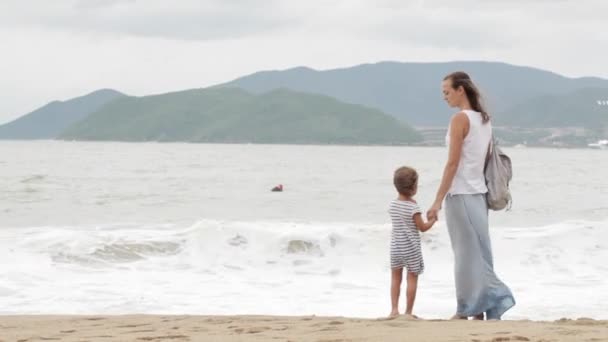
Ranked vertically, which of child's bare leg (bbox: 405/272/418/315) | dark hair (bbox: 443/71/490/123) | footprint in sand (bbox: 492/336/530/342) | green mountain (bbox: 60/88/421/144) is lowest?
footprint in sand (bbox: 492/336/530/342)

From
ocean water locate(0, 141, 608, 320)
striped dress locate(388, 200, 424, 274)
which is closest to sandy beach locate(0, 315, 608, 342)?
striped dress locate(388, 200, 424, 274)

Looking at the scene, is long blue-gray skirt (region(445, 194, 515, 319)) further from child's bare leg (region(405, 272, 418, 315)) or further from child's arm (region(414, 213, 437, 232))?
child's bare leg (region(405, 272, 418, 315))

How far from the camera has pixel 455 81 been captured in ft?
19.1

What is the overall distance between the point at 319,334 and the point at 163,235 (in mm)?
9134

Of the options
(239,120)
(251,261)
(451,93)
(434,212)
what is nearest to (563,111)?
(239,120)

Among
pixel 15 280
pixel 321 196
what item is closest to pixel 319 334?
pixel 15 280

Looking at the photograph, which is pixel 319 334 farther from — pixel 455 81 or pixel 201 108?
pixel 201 108

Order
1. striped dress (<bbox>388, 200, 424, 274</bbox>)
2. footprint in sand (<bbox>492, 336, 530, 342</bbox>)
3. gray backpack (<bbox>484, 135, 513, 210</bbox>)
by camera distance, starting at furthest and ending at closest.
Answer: striped dress (<bbox>388, 200, 424, 274</bbox>) < gray backpack (<bbox>484, 135, 513, 210</bbox>) < footprint in sand (<bbox>492, 336, 530, 342</bbox>)

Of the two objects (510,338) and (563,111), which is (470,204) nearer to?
(510,338)

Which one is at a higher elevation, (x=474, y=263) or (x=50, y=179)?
(x=50, y=179)

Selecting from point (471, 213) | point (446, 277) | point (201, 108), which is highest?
point (201, 108)

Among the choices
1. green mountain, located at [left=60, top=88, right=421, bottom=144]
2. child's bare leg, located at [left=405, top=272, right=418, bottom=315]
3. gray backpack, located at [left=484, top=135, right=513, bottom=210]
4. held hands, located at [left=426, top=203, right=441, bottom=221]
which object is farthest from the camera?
green mountain, located at [left=60, top=88, right=421, bottom=144]

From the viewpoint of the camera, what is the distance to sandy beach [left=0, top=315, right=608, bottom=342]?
4.98 metres

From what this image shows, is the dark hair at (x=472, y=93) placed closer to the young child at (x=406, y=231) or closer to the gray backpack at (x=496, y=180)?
the gray backpack at (x=496, y=180)
